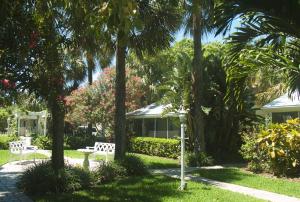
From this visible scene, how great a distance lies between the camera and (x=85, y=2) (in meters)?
6.08

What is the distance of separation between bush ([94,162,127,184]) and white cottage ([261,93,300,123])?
29.3ft

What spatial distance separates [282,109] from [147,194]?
11.4m

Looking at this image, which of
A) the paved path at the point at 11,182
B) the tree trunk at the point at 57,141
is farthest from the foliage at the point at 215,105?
the tree trunk at the point at 57,141

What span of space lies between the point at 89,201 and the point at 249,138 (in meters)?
8.73

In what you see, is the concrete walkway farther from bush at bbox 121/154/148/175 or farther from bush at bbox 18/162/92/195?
bush at bbox 18/162/92/195

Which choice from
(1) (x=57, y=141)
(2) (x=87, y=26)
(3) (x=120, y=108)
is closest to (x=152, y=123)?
(3) (x=120, y=108)

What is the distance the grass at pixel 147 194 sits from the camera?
10.8m

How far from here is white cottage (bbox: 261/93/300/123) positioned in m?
19.9

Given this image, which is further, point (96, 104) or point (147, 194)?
point (96, 104)

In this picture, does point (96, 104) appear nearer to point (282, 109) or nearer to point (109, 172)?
point (282, 109)

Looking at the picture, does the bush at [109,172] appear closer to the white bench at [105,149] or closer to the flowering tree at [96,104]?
the white bench at [105,149]

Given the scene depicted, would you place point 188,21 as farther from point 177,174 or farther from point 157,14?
point 177,174

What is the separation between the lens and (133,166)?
49.4ft

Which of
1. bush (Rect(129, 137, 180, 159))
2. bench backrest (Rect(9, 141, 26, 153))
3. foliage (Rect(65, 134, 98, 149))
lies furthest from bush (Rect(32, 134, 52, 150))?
bench backrest (Rect(9, 141, 26, 153))
